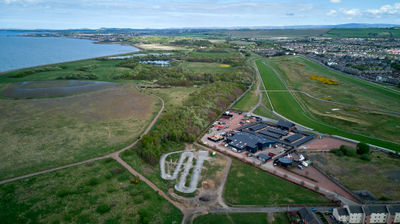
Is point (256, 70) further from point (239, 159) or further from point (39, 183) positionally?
point (39, 183)

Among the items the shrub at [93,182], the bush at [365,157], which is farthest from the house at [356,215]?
the shrub at [93,182]

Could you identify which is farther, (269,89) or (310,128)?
(269,89)

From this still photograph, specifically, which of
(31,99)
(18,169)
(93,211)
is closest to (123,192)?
(93,211)

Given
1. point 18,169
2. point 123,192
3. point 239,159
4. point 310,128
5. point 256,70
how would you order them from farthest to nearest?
point 256,70, point 310,128, point 239,159, point 18,169, point 123,192

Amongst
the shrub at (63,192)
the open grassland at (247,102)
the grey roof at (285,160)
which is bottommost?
the shrub at (63,192)

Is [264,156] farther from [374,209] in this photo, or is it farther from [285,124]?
[374,209]

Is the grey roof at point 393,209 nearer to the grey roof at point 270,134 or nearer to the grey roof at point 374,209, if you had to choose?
the grey roof at point 374,209
